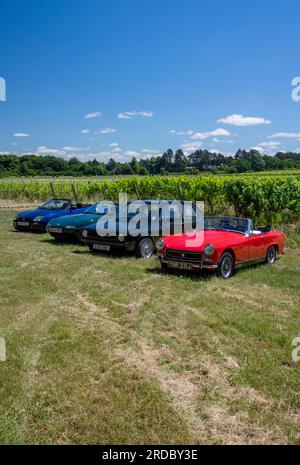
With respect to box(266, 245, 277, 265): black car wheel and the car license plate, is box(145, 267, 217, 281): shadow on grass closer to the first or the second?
the car license plate

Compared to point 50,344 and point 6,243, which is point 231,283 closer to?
point 50,344

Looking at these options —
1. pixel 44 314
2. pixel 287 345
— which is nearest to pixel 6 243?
pixel 44 314

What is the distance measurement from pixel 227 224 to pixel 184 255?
5.41 feet

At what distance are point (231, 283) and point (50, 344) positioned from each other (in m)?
4.08

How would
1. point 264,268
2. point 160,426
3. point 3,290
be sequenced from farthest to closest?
point 264,268 < point 3,290 < point 160,426

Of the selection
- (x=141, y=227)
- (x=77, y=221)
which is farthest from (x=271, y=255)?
(x=77, y=221)

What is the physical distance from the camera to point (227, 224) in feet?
31.1

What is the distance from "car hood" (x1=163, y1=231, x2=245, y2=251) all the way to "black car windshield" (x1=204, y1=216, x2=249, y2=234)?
0.23m

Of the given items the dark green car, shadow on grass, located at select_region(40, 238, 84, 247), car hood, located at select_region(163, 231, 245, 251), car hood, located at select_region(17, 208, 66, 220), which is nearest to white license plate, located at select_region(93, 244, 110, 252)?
the dark green car

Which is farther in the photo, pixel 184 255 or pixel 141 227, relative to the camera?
pixel 141 227

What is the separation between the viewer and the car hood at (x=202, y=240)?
27.3ft

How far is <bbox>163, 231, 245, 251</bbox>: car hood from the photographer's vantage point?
8.33m

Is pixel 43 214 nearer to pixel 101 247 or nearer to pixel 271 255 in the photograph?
pixel 101 247
